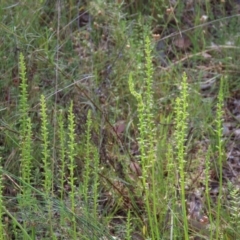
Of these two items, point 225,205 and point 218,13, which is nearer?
point 225,205

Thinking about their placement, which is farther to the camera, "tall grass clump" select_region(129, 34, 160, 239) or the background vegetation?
the background vegetation

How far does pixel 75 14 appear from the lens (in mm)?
3793

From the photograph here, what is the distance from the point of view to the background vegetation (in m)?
2.53

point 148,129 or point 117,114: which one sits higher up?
point 148,129

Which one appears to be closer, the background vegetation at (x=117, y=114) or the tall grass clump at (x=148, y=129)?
the tall grass clump at (x=148, y=129)

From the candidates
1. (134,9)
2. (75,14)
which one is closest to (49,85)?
(75,14)

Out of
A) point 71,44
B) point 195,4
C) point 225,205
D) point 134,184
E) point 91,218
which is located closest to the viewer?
point 91,218

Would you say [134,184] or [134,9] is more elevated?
[134,9]

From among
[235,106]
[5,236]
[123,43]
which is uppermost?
[123,43]

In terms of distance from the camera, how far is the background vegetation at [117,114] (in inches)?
99.4

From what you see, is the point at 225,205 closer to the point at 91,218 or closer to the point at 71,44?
the point at 91,218

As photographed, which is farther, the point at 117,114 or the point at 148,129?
the point at 117,114

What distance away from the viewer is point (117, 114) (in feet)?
10.7

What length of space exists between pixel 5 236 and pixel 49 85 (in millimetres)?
1042
